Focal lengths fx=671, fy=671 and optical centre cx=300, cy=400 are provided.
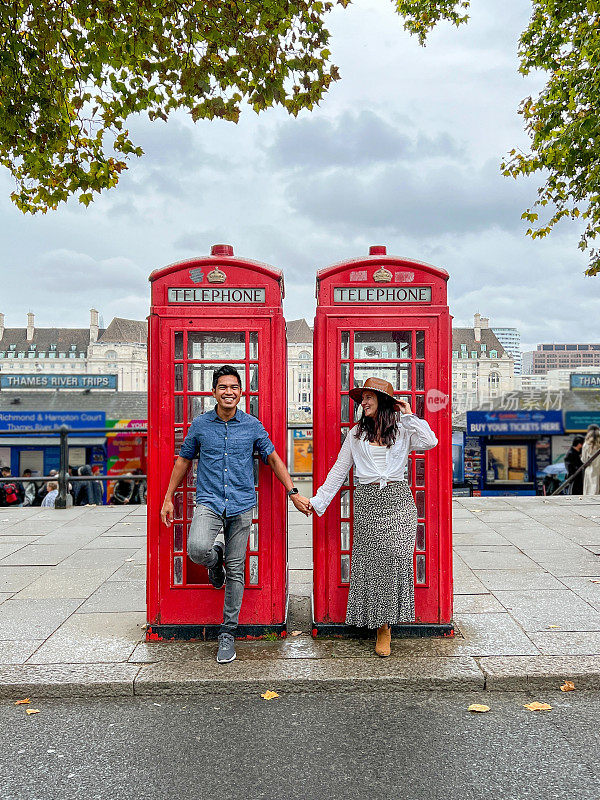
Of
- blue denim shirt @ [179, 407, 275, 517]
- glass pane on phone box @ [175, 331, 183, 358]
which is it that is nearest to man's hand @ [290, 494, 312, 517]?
blue denim shirt @ [179, 407, 275, 517]

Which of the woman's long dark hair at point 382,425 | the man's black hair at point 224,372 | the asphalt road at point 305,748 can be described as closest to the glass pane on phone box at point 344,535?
the woman's long dark hair at point 382,425

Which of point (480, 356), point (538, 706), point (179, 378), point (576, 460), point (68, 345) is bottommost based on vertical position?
point (538, 706)

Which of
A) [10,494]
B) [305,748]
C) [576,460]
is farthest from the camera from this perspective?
[576,460]

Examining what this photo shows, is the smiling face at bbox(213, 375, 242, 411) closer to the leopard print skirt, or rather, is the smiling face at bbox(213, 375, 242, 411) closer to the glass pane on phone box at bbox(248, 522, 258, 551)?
the glass pane on phone box at bbox(248, 522, 258, 551)

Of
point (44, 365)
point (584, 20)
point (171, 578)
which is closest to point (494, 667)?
point (171, 578)

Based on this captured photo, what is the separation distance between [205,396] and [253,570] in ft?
3.96

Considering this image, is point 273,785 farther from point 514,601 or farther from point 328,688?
point 514,601

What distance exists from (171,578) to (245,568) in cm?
49

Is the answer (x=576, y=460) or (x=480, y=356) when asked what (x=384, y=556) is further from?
(x=480, y=356)

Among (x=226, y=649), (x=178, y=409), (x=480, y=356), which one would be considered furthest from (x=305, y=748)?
(x=480, y=356)

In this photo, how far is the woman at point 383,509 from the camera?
13.7ft

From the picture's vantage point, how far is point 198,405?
15.0 feet

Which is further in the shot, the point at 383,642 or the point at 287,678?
the point at 383,642

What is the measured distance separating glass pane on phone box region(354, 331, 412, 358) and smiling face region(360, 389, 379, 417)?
1.07 feet
